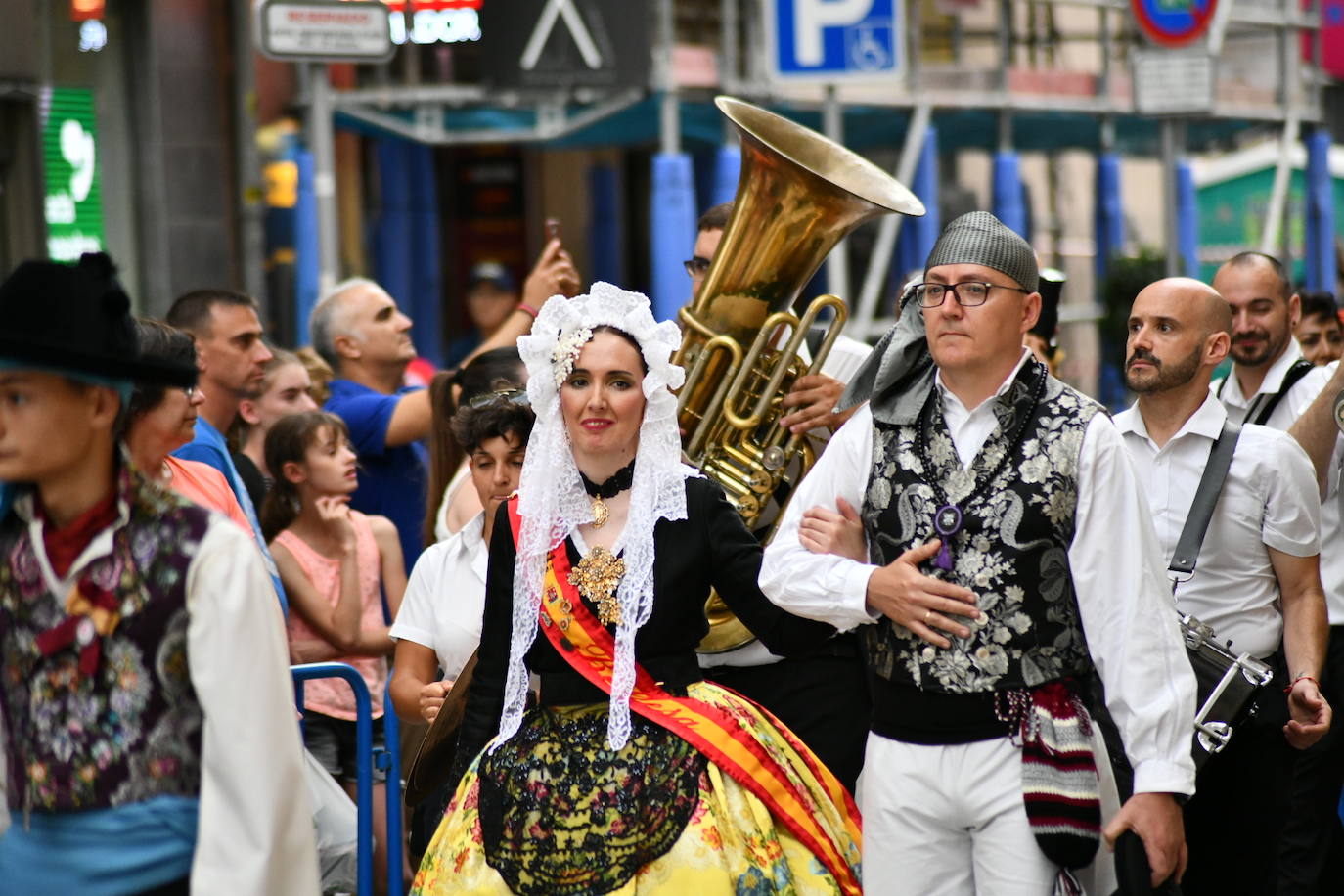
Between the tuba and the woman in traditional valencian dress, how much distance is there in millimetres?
1061

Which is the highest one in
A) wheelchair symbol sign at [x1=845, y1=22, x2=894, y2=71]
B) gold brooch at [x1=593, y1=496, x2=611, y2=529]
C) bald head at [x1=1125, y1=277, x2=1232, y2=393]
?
wheelchair symbol sign at [x1=845, y1=22, x2=894, y2=71]

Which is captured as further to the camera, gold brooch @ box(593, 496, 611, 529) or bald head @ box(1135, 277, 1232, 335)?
bald head @ box(1135, 277, 1232, 335)

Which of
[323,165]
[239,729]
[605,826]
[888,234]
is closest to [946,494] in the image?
[605,826]

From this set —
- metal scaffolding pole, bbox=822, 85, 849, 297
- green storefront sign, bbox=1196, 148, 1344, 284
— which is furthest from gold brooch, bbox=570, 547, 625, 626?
green storefront sign, bbox=1196, 148, 1344, 284

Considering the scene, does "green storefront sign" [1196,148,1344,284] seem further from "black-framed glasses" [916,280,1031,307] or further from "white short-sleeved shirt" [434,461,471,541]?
"black-framed glasses" [916,280,1031,307]

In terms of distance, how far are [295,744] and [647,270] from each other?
1899 centimetres

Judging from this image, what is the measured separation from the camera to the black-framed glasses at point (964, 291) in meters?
4.26

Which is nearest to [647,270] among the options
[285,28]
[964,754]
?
[285,28]

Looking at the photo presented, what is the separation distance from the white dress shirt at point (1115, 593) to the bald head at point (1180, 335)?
1303 mm

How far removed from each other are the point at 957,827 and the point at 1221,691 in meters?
1.23

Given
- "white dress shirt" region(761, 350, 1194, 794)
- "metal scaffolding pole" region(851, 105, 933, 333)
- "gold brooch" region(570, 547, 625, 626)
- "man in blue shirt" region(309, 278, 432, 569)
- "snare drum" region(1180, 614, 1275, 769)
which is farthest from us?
"metal scaffolding pole" region(851, 105, 933, 333)

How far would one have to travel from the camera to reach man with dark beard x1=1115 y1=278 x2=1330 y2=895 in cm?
534

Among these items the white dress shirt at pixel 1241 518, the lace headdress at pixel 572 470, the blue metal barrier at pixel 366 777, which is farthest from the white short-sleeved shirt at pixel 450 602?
the white dress shirt at pixel 1241 518

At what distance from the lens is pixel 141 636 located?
3.20 metres
